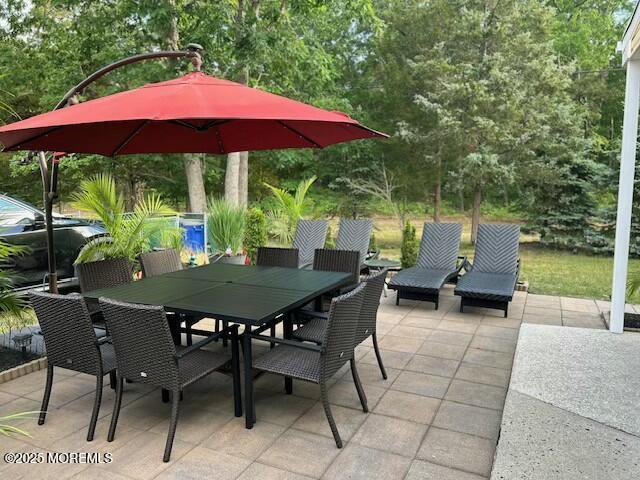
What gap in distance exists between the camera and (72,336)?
9.28 ft

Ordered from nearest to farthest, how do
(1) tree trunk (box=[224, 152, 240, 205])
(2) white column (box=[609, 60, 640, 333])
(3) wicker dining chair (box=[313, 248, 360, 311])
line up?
(2) white column (box=[609, 60, 640, 333]) < (3) wicker dining chair (box=[313, 248, 360, 311]) < (1) tree trunk (box=[224, 152, 240, 205])

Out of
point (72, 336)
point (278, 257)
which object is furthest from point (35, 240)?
point (72, 336)

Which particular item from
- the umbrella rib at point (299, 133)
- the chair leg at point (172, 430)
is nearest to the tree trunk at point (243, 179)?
the umbrella rib at point (299, 133)

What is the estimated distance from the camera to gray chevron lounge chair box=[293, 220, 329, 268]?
23.6 feet

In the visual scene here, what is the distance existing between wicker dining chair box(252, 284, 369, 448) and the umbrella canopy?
107cm

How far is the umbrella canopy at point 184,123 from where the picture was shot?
Answer: 2562 millimetres

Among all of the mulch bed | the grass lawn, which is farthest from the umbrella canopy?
the grass lawn

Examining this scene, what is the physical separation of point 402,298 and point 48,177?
4.08 meters

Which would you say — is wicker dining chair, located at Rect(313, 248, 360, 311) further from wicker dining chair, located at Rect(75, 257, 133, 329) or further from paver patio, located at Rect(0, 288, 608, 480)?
wicker dining chair, located at Rect(75, 257, 133, 329)

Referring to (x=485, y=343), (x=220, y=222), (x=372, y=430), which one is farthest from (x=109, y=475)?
(x=220, y=222)

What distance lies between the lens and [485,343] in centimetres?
453

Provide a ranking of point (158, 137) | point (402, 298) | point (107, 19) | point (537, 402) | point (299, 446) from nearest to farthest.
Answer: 1. point (299, 446)
2. point (537, 402)
3. point (158, 137)
4. point (402, 298)
5. point (107, 19)

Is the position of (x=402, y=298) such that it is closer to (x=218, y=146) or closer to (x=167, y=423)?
(x=218, y=146)

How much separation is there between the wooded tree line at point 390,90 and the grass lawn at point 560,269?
73 cm
